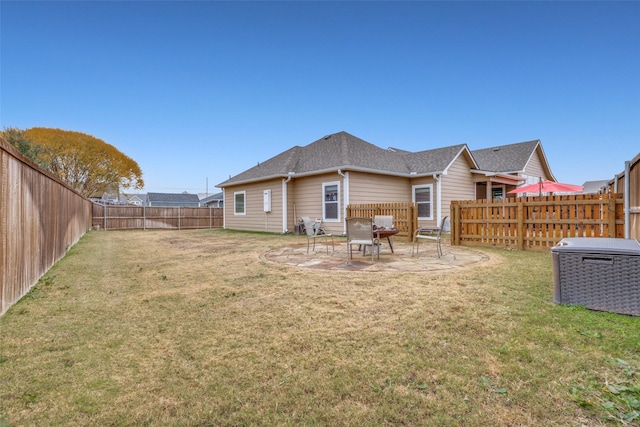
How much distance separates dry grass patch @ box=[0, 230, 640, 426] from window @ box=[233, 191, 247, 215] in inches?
530

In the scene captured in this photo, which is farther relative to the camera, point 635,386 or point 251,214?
point 251,214

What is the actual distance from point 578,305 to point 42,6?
52.4ft

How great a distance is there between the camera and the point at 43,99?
18.4 meters

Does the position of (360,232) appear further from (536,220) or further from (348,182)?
(348,182)

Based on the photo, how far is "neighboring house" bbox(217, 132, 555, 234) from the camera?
1305 cm

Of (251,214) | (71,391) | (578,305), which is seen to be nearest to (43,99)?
(251,214)

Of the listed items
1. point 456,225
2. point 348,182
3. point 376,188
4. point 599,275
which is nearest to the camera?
point 599,275

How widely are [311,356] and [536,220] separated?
7.93m

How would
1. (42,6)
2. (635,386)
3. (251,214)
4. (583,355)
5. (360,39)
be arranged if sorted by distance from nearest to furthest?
1. (635,386)
2. (583,355)
3. (42,6)
4. (360,39)
5. (251,214)

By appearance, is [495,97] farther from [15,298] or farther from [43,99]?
[43,99]

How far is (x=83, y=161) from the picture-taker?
3081 cm

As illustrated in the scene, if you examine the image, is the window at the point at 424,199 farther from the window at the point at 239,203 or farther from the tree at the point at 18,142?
the tree at the point at 18,142

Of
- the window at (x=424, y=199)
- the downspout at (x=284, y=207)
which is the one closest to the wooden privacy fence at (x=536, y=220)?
the window at (x=424, y=199)

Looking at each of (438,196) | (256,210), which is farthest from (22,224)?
(438,196)
